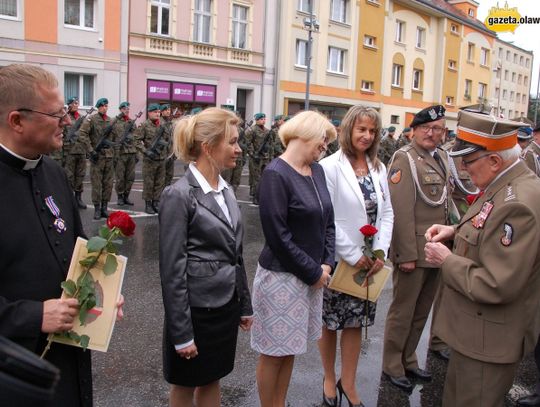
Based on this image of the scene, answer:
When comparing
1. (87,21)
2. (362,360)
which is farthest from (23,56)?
(362,360)

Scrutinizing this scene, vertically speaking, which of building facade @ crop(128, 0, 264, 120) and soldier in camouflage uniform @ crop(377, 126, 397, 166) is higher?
building facade @ crop(128, 0, 264, 120)

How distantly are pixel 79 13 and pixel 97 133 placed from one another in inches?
472

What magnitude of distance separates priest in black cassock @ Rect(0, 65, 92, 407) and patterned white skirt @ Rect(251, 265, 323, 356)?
1260 mm

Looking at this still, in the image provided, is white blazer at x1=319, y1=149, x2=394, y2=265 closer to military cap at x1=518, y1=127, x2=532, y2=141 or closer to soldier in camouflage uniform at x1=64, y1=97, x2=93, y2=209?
military cap at x1=518, y1=127, x2=532, y2=141

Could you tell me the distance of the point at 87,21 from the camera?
2072 cm

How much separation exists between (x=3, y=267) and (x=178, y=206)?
0.88 m

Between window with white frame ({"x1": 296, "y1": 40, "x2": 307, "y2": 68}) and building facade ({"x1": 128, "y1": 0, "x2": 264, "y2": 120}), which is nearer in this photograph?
building facade ({"x1": 128, "y1": 0, "x2": 264, "y2": 120})

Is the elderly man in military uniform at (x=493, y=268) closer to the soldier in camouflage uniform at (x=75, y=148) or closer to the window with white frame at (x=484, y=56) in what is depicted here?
the soldier in camouflage uniform at (x=75, y=148)

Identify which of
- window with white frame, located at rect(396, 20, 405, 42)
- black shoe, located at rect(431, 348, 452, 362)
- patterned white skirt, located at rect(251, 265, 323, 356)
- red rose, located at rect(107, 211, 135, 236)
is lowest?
black shoe, located at rect(431, 348, 452, 362)

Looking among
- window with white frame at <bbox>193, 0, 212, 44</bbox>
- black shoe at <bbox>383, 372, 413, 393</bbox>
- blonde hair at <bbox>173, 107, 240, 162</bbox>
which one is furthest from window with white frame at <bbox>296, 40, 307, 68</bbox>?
blonde hair at <bbox>173, 107, 240, 162</bbox>

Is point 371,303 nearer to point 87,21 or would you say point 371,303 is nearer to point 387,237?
point 387,237

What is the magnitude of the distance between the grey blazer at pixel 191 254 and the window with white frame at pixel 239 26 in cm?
2396

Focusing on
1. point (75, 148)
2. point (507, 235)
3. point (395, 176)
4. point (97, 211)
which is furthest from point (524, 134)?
point (75, 148)

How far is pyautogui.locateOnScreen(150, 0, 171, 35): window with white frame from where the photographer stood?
22594 millimetres
